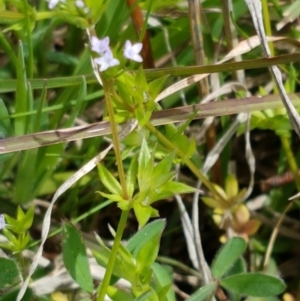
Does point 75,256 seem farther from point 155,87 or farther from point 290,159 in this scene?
point 290,159

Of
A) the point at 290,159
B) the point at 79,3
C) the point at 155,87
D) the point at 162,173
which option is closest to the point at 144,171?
the point at 162,173

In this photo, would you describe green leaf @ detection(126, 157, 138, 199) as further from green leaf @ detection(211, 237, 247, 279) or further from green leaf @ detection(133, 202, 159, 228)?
green leaf @ detection(211, 237, 247, 279)

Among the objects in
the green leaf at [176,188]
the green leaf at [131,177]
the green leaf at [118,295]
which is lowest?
the green leaf at [118,295]

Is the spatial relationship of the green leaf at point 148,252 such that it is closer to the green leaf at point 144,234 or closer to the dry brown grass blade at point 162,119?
the green leaf at point 144,234

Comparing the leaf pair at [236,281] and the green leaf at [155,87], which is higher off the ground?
the green leaf at [155,87]

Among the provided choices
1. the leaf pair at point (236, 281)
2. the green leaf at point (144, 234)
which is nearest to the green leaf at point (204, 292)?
the leaf pair at point (236, 281)

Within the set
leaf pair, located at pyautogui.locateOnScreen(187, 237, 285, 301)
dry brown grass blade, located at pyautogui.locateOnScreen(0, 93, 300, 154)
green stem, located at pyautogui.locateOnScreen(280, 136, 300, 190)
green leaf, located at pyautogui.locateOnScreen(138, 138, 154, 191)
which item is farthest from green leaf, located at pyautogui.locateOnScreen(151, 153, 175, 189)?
green stem, located at pyautogui.locateOnScreen(280, 136, 300, 190)

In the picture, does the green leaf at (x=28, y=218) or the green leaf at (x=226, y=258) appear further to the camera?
the green leaf at (x=226, y=258)

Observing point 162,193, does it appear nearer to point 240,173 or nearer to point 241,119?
point 241,119
